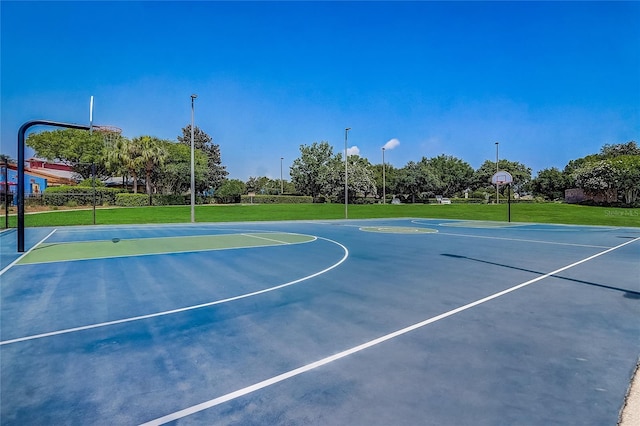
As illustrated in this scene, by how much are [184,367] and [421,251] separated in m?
9.01

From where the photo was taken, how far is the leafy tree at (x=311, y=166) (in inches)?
2480

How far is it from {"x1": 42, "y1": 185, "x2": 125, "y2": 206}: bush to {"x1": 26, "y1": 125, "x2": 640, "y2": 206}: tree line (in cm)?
316

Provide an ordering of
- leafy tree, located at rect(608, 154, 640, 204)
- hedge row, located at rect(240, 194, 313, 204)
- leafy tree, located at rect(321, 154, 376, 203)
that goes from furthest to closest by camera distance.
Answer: leafy tree, located at rect(321, 154, 376, 203) → hedge row, located at rect(240, 194, 313, 204) → leafy tree, located at rect(608, 154, 640, 204)

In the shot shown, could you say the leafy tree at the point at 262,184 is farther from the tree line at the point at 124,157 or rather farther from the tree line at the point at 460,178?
the tree line at the point at 124,157

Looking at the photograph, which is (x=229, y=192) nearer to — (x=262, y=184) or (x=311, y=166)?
(x=311, y=166)

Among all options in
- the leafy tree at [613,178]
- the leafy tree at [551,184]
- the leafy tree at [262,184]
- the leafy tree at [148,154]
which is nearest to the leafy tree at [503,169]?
the leafy tree at [551,184]

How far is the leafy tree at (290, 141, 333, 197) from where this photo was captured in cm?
6300

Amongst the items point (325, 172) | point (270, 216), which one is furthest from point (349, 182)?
point (270, 216)

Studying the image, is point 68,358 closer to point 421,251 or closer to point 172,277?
point 172,277

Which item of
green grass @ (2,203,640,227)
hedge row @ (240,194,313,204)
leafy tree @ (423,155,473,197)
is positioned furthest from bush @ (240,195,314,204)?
leafy tree @ (423,155,473,197)

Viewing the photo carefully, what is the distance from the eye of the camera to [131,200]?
38.3 meters

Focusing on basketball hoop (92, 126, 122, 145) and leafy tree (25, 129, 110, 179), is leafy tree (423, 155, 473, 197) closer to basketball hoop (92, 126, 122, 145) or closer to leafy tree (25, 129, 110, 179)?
leafy tree (25, 129, 110, 179)

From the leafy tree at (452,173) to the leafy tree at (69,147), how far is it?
57.5 metres

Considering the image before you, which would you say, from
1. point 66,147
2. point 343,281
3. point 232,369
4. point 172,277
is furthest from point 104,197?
point 232,369
